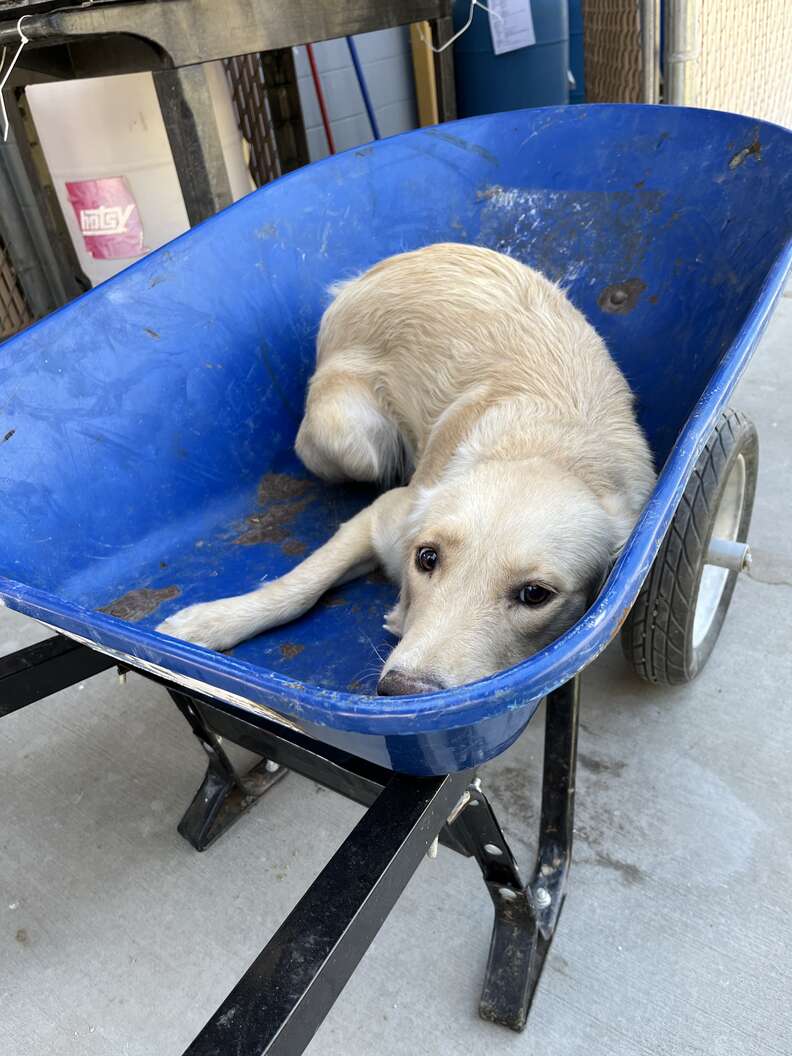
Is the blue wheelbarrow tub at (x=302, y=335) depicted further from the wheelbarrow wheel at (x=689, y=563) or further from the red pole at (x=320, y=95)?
the red pole at (x=320, y=95)

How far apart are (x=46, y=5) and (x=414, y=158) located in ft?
3.86

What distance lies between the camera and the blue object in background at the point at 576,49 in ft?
15.8

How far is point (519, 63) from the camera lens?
15.4 feet

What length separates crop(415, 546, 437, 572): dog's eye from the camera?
4.76 ft

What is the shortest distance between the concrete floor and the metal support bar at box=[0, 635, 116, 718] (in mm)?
641

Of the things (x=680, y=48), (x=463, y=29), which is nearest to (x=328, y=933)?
(x=680, y=48)

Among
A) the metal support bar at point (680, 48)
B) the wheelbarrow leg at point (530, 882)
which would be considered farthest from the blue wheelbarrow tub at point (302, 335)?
the metal support bar at point (680, 48)

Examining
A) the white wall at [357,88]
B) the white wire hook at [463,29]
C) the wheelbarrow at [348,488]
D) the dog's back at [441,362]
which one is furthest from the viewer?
the white wall at [357,88]

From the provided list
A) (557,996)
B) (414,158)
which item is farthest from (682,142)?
(557,996)

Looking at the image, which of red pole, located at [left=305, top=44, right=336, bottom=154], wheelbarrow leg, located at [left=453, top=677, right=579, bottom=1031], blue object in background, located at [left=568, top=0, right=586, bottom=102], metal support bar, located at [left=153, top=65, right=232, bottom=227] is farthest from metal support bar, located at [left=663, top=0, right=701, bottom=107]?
wheelbarrow leg, located at [left=453, top=677, right=579, bottom=1031]

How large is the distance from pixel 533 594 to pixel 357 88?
458 centimetres

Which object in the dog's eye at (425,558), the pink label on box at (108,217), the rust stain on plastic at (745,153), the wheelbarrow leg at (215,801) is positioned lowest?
the wheelbarrow leg at (215,801)

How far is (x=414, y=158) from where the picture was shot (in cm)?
239

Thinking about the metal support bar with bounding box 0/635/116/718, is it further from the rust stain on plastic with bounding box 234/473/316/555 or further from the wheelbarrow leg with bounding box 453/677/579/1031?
the wheelbarrow leg with bounding box 453/677/579/1031
